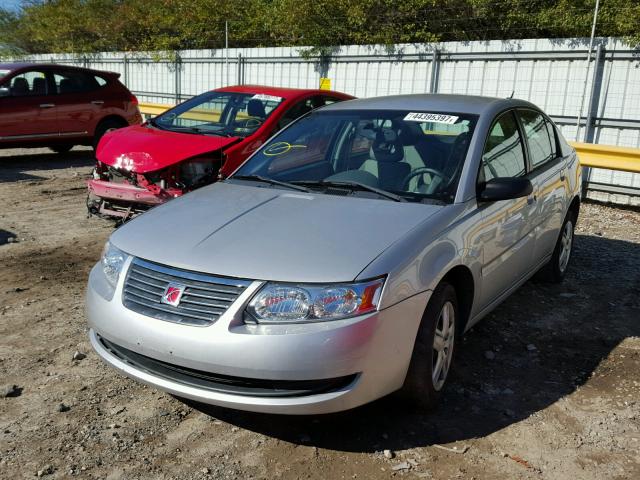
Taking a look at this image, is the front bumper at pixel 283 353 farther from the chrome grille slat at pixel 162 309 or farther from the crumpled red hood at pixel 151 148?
the crumpled red hood at pixel 151 148

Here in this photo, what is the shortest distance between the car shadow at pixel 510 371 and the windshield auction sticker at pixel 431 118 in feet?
4.92

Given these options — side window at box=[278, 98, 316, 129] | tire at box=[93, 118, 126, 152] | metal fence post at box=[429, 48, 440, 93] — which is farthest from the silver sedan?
tire at box=[93, 118, 126, 152]

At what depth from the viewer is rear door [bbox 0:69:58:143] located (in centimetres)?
1095

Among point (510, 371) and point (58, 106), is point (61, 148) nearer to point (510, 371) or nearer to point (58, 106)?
point (58, 106)

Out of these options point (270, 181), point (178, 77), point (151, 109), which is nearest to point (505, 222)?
point (270, 181)

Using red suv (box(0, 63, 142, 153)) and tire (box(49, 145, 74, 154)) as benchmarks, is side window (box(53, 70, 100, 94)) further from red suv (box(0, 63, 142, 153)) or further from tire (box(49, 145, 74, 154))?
tire (box(49, 145, 74, 154))

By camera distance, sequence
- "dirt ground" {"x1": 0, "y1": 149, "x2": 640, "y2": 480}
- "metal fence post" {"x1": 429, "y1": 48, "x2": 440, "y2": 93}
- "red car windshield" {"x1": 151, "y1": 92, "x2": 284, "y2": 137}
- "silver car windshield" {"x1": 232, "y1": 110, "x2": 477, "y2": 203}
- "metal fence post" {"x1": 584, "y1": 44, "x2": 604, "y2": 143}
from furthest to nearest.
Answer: "metal fence post" {"x1": 429, "y1": 48, "x2": 440, "y2": 93} → "metal fence post" {"x1": 584, "y1": 44, "x2": 604, "y2": 143} → "red car windshield" {"x1": 151, "y1": 92, "x2": 284, "y2": 137} → "silver car windshield" {"x1": 232, "y1": 110, "x2": 477, "y2": 203} → "dirt ground" {"x1": 0, "y1": 149, "x2": 640, "y2": 480}

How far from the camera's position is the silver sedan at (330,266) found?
9.45 feet

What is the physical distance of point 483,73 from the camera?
1072 cm

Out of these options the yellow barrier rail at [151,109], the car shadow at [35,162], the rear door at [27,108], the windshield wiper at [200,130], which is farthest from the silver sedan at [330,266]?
the yellow barrier rail at [151,109]

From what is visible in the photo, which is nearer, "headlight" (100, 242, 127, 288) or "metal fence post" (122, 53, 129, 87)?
"headlight" (100, 242, 127, 288)

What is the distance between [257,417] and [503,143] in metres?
2.44

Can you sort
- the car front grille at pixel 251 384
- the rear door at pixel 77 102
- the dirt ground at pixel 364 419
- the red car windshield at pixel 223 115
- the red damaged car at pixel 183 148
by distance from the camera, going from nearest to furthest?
the car front grille at pixel 251 384 → the dirt ground at pixel 364 419 → the red damaged car at pixel 183 148 → the red car windshield at pixel 223 115 → the rear door at pixel 77 102

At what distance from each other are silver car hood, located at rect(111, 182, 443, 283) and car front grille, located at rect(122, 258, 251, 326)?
0.14ft
